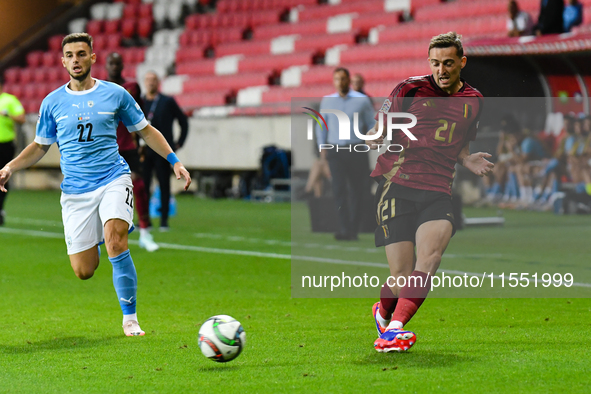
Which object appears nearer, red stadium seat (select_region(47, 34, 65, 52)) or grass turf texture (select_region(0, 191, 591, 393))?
grass turf texture (select_region(0, 191, 591, 393))

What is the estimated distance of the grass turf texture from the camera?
4145 mm

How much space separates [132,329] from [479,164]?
2354 mm

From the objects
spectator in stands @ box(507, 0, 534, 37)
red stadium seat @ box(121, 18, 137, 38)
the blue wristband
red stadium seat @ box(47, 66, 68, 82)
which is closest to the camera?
the blue wristband

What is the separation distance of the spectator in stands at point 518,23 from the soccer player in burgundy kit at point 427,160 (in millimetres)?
9649

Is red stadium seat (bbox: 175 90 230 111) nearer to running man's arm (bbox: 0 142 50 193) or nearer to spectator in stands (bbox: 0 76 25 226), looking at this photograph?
spectator in stands (bbox: 0 76 25 226)

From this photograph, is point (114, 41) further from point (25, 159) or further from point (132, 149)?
point (25, 159)

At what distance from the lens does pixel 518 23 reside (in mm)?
14266

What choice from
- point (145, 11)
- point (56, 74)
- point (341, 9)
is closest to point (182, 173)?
point (341, 9)

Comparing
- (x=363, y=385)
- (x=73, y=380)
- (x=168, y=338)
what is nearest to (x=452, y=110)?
(x=363, y=385)

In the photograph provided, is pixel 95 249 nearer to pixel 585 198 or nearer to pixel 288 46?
pixel 585 198

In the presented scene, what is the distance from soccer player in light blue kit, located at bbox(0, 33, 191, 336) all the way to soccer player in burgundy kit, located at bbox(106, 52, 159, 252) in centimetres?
351

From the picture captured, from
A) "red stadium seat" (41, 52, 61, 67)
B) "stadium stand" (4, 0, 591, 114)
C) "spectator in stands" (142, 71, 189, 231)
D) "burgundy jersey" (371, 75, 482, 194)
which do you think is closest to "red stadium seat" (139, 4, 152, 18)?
"stadium stand" (4, 0, 591, 114)

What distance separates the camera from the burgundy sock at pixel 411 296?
15.6 feet

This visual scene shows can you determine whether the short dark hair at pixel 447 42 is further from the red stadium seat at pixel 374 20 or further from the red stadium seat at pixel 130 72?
the red stadium seat at pixel 130 72
